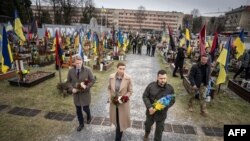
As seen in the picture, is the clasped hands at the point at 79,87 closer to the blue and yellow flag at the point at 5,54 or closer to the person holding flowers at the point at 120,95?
the person holding flowers at the point at 120,95

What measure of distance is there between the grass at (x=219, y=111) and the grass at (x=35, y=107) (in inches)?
137

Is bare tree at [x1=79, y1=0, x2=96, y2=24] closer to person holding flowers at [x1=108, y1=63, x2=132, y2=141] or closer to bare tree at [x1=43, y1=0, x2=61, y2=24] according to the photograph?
bare tree at [x1=43, y1=0, x2=61, y2=24]

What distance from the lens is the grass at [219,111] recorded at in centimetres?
584

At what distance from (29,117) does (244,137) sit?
5.46 m

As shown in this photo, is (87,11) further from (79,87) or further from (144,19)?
(144,19)

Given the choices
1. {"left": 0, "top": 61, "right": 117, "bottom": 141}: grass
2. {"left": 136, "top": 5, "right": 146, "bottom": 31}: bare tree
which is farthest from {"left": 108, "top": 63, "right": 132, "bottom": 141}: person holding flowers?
{"left": 136, "top": 5, "right": 146, "bottom": 31}: bare tree

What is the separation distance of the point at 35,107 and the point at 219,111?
626 cm

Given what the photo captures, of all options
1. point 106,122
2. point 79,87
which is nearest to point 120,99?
point 79,87

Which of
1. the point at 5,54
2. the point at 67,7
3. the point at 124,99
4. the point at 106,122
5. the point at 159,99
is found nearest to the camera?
the point at 159,99

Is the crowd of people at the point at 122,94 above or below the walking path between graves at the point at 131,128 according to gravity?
above

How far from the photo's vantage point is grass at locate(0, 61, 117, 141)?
4.75m

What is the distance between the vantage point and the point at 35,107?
20.7 ft

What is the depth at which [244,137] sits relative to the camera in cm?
211

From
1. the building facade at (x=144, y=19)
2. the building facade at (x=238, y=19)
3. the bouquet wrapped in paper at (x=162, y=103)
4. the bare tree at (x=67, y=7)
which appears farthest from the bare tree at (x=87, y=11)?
the building facade at (x=144, y=19)
